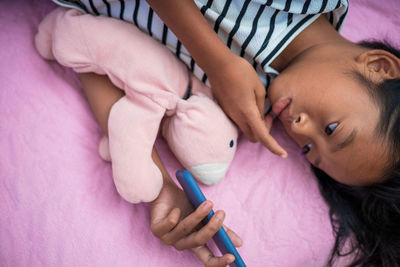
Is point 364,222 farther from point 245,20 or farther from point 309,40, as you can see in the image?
point 245,20

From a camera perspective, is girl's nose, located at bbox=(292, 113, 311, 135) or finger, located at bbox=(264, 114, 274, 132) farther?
finger, located at bbox=(264, 114, 274, 132)

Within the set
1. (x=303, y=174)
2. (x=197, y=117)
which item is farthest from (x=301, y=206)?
(x=197, y=117)

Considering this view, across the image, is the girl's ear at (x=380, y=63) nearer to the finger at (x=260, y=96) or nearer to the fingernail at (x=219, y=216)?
the finger at (x=260, y=96)

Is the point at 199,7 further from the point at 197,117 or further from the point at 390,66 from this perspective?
the point at 390,66

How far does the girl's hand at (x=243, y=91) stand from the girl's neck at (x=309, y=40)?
0.16m

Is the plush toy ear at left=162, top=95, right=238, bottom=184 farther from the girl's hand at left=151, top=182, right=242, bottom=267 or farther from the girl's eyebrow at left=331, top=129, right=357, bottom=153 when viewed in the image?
the girl's eyebrow at left=331, top=129, right=357, bottom=153

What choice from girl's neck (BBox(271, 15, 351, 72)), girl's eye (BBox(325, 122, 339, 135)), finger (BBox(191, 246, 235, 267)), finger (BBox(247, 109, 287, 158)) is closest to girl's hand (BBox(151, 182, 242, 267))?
Answer: finger (BBox(191, 246, 235, 267))

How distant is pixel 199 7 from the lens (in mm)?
786

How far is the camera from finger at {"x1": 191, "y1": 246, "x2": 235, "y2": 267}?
27.3 inches

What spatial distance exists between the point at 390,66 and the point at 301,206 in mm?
411

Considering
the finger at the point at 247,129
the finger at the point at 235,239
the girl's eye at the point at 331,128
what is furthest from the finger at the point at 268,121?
the finger at the point at 235,239

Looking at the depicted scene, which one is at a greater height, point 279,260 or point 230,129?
point 230,129

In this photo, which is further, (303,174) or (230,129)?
(303,174)

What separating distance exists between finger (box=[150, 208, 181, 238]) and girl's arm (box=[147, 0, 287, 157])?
0.26m
